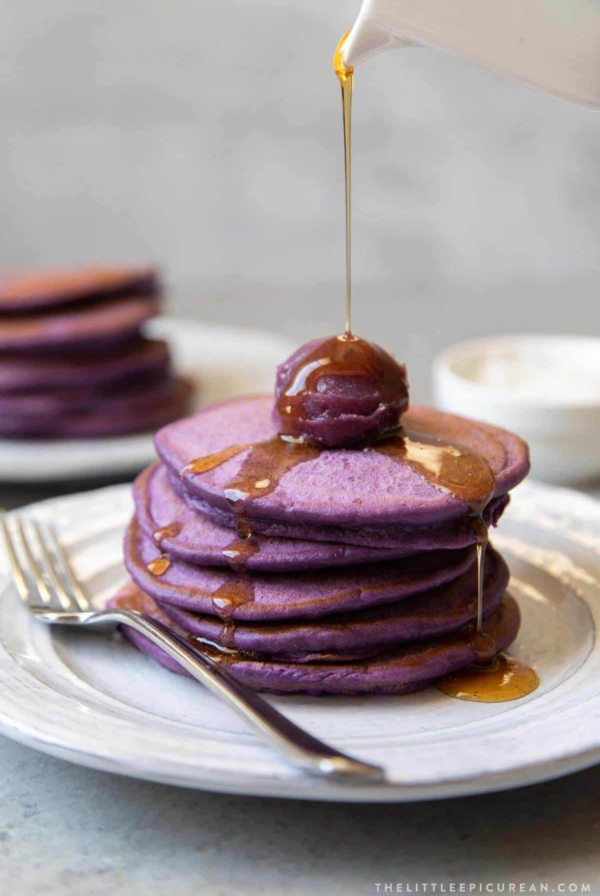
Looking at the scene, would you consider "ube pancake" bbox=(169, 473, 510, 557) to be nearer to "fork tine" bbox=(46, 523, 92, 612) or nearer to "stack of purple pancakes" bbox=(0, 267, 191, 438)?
"fork tine" bbox=(46, 523, 92, 612)

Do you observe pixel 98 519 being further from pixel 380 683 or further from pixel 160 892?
pixel 160 892

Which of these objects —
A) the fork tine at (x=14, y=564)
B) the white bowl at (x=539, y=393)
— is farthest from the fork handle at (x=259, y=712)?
the white bowl at (x=539, y=393)

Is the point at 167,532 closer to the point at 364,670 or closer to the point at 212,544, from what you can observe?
the point at 212,544

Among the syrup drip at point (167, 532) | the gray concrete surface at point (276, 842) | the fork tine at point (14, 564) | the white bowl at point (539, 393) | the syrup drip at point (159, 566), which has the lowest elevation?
the white bowl at point (539, 393)

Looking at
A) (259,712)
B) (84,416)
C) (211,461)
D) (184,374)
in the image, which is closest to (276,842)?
(259,712)

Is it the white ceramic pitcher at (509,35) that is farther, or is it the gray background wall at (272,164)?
the gray background wall at (272,164)

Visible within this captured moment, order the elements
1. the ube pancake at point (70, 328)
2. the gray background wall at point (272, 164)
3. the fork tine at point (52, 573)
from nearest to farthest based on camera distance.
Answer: the fork tine at point (52, 573) → the ube pancake at point (70, 328) → the gray background wall at point (272, 164)

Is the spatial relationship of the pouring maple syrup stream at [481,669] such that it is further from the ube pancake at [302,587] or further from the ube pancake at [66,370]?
the ube pancake at [66,370]
